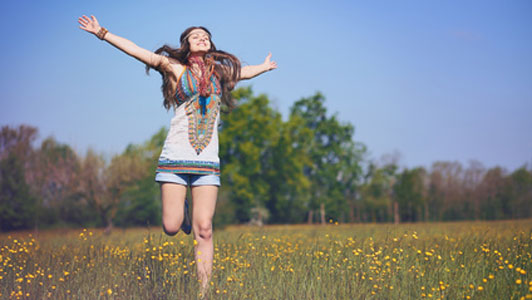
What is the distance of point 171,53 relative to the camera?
4.70m

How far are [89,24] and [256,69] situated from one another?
5.89ft

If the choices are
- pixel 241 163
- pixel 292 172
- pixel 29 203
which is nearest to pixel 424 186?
pixel 292 172

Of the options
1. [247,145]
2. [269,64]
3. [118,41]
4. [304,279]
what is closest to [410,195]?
[247,145]

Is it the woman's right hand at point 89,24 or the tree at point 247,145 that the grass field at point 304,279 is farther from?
the tree at point 247,145

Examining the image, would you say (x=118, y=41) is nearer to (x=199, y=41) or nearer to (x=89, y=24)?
(x=89, y=24)

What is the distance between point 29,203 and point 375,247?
28.5 m

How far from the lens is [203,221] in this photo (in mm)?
4348

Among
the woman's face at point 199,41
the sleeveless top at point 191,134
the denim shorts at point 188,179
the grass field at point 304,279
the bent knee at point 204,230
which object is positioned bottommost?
the grass field at point 304,279

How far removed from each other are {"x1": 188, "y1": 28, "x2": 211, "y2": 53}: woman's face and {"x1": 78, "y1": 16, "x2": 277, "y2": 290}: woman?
0.03 meters

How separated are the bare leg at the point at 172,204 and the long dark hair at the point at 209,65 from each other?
84 cm

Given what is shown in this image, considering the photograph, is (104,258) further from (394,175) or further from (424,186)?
(394,175)

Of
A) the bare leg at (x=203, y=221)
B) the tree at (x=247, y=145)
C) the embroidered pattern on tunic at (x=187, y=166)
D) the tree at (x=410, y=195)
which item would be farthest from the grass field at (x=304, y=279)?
the tree at (x=410, y=195)

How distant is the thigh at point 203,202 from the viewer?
4348mm

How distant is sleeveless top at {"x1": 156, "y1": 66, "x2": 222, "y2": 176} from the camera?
429 cm
